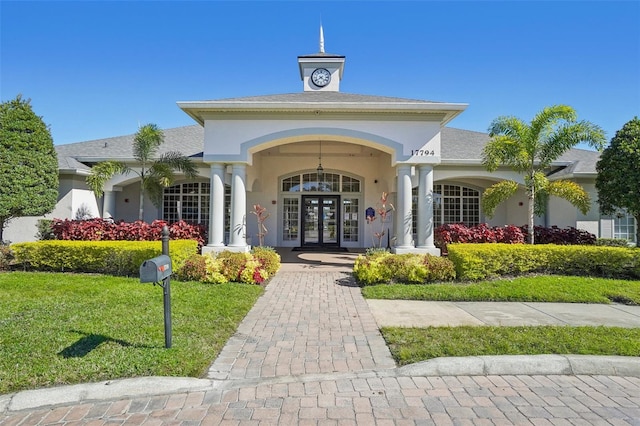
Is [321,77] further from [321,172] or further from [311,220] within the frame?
[311,220]

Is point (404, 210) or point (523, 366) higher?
point (404, 210)

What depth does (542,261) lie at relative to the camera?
9.53 metres

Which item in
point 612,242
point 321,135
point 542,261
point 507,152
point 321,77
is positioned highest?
point 321,77

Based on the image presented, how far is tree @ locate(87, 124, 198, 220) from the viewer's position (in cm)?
1226

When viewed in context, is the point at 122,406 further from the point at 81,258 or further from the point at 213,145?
the point at 213,145

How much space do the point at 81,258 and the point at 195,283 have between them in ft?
11.7

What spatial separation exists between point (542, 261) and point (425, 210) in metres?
3.29

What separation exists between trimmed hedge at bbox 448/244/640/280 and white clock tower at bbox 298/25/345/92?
10.8 m

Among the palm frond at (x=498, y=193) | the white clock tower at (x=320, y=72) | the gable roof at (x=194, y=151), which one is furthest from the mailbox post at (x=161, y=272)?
the white clock tower at (x=320, y=72)

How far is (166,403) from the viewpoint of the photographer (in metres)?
3.38

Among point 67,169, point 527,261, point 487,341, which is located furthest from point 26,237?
point 527,261

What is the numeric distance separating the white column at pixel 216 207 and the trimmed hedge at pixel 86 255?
1.43m

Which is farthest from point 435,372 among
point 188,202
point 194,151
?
point 188,202

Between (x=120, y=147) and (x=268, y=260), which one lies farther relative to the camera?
(x=120, y=147)
